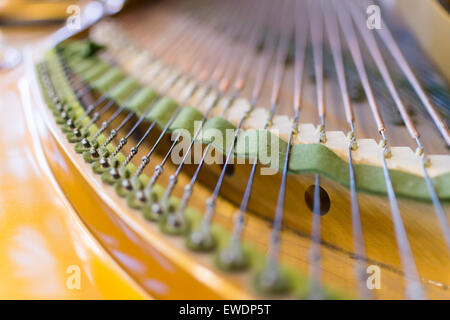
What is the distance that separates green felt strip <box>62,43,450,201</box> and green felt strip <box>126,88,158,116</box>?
23 centimetres

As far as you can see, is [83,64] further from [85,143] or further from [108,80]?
[85,143]

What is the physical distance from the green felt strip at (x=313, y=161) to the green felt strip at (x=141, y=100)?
0.23 meters

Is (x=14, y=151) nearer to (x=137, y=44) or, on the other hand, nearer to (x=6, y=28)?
(x=137, y=44)

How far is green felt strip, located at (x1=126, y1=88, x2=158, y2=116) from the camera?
4.90 feet

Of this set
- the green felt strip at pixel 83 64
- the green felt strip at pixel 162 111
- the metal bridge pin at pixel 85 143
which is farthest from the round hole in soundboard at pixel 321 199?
the green felt strip at pixel 83 64

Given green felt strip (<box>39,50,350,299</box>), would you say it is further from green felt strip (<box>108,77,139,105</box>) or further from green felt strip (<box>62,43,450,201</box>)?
green felt strip (<box>108,77,139,105</box>)

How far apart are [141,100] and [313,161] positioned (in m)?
0.78

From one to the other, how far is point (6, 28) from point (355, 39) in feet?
7.09

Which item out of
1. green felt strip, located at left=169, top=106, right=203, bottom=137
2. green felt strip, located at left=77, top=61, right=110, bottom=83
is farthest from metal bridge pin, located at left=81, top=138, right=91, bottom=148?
green felt strip, located at left=77, top=61, right=110, bottom=83

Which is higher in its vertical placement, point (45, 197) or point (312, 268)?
point (45, 197)

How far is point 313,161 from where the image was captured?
3.53 feet

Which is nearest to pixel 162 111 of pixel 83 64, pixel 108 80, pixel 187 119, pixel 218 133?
pixel 187 119

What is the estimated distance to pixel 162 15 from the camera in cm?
283
